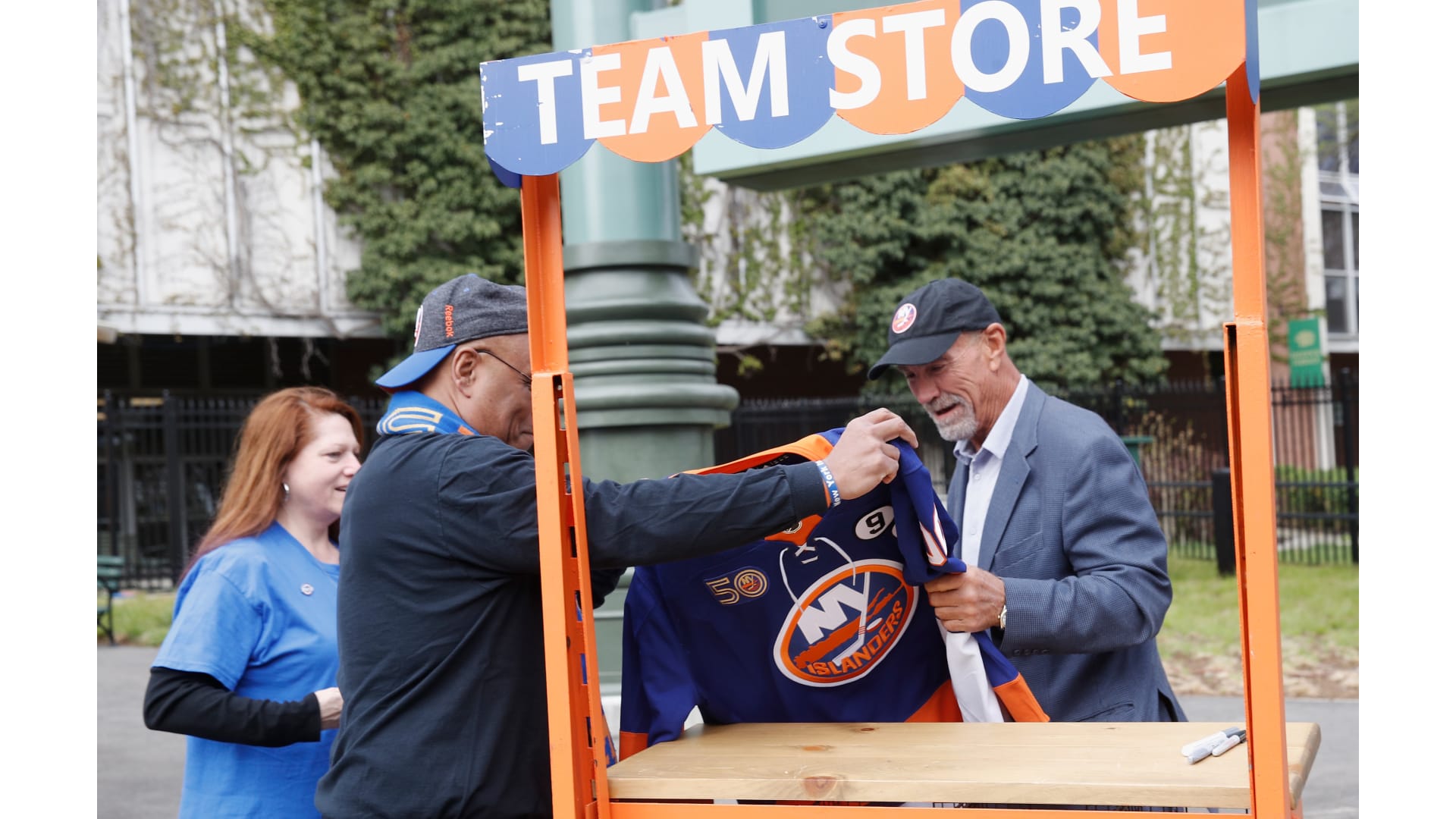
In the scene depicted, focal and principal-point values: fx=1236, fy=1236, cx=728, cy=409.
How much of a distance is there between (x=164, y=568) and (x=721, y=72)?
51.0 feet

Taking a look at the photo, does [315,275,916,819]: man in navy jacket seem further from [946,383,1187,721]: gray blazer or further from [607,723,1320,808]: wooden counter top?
[946,383,1187,721]: gray blazer

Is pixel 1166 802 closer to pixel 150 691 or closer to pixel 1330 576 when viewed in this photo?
pixel 150 691

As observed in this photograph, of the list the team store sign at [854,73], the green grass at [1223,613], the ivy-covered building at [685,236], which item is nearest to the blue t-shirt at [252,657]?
the team store sign at [854,73]

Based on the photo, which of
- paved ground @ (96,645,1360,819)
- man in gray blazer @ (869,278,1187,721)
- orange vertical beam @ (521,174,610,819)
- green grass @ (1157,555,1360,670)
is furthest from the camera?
green grass @ (1157,555,1360,670)

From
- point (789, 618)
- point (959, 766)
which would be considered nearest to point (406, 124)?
point (789, 618)

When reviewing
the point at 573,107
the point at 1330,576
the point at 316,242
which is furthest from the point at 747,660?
the point at 316,242

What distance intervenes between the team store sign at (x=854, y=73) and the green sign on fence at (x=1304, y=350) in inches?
881

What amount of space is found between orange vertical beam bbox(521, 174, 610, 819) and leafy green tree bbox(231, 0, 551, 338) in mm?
15600

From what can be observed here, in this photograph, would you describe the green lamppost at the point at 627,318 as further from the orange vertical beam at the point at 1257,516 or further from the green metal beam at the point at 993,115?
the orange vertical beam at the point at 1257,516

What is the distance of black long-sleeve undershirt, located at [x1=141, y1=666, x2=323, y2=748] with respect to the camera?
3.12 m

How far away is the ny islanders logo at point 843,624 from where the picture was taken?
276 cm

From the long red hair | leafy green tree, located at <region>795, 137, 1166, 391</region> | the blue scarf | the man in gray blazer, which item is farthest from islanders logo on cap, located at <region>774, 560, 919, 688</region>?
leafy green tree, located at <region>795, 137, 1166, 391</region>

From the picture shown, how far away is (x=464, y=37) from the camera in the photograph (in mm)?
18359

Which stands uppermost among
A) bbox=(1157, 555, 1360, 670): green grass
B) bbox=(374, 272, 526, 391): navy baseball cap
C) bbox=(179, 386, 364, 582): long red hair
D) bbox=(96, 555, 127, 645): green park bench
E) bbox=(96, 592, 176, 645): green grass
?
bbox=(374, 272, 526, 391): navy baseball cap
